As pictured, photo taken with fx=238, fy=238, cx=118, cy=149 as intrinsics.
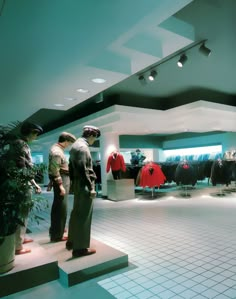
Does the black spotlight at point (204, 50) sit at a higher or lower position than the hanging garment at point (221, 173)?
higher

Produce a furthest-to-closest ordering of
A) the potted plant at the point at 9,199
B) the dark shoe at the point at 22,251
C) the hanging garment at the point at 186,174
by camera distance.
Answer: the hanging garment at the point at 186,174 → the dark shoe at the point at 22,251 → the potted plant at the point at 9,199

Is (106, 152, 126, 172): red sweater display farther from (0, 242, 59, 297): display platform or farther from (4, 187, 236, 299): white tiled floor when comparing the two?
(0, 242, 59, 297): display platform

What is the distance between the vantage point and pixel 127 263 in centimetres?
272

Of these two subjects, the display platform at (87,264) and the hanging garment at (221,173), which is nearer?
the display platform at (87,264)

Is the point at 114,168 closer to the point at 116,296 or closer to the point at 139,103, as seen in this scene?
the point at 139,103

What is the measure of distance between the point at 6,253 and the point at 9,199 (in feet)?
1.71

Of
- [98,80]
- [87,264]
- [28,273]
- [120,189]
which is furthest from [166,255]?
[120,189]

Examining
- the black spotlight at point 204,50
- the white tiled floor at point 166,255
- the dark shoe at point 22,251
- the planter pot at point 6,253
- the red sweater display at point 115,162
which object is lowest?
the white tiled floor at point 166,255

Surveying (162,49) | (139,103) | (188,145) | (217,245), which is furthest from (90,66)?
(188,145)

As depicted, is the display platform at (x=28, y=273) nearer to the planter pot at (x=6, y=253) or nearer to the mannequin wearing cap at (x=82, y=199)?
the planter pot at (x=6, y=253)

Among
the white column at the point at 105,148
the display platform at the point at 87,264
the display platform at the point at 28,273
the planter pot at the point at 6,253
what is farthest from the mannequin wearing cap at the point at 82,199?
the white column at the point at 105,148

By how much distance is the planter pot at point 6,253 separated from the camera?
2176 millimetres

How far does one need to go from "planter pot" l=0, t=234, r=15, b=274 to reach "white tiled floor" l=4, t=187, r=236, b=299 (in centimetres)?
26

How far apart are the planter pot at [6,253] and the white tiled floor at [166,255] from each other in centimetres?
26
